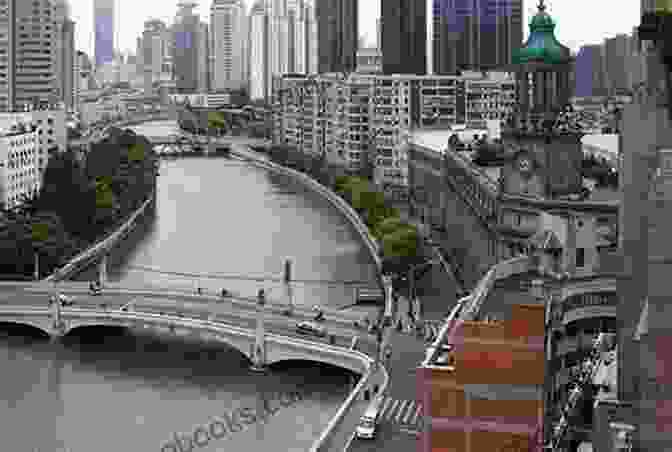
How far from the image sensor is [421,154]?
2767 cm

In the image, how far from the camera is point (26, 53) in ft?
143

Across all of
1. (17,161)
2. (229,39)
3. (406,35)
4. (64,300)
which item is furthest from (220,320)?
(229,39)

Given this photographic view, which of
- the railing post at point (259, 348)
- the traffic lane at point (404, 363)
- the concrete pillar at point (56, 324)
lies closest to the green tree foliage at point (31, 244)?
the concrete pillar at point (56, 324)

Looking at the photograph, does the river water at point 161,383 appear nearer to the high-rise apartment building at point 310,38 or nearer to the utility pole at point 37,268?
the utility pole at point 37,268

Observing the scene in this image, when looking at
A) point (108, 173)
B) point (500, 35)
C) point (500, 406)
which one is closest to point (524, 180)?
point (500, 406)

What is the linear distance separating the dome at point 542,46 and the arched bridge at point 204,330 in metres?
4.54

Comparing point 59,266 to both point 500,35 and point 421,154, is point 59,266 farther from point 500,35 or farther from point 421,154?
point 500,35

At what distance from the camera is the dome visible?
50.1ft

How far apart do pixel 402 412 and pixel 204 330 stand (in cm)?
442

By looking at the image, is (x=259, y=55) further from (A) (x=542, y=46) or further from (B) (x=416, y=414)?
(B) (x=416, y=414)

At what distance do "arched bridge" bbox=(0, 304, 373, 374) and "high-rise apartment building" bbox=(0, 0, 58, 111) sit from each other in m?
27.9

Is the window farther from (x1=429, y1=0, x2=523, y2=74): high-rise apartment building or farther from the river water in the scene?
(x1=429, y1=0, x2=523, y2=74): high-rise apartment building

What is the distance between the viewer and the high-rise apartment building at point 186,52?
328 ft

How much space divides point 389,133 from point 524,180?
55.0 ft
